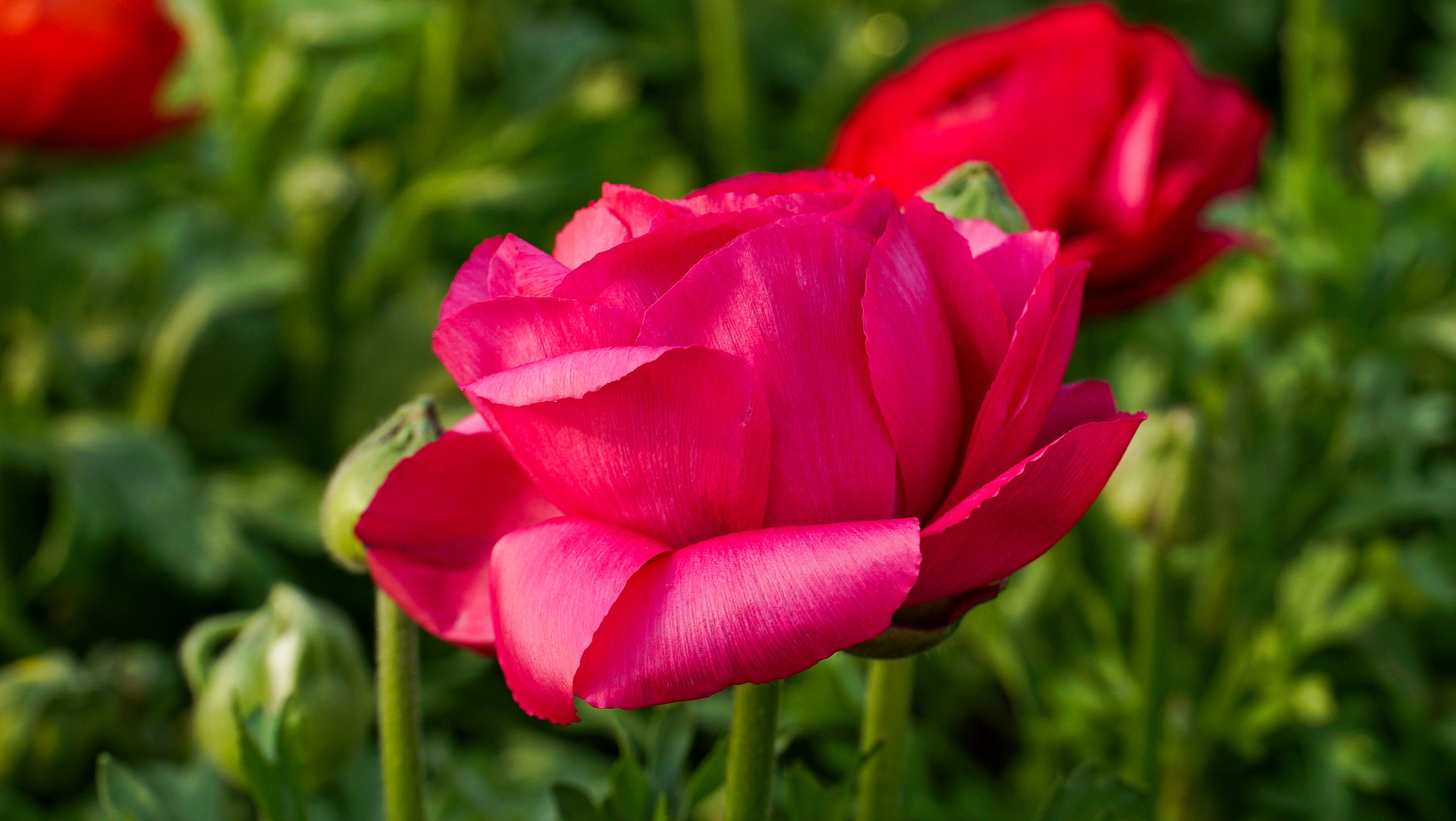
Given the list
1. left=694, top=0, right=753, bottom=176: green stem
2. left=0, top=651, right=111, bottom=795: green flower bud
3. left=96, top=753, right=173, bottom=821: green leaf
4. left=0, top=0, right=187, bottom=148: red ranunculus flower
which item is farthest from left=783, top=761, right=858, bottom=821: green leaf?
left=694, top=0, right=753, bottom=176: green stem

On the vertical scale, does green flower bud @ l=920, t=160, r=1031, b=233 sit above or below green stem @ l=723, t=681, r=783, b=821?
above

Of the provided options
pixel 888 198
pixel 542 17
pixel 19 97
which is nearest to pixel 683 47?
pixel 542 17

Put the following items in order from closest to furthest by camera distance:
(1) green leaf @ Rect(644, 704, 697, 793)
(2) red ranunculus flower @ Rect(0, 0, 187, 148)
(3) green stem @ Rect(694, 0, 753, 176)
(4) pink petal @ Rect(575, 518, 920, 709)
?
1. (4) pink petal @ Rect(575, 518, 920, 709)
2. (1) green leaf @ Rect(644, 704, 697, 793)
3. (2) red ranunculus flower @ Rect(0, 0, 187, 148)
4. (3) green stem @ Rect(694, 0, 753, 176)

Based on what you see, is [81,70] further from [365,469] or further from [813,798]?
[813,798]

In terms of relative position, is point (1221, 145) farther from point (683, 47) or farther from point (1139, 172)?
point (683, 47)

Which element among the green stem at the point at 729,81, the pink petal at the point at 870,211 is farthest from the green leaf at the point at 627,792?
the green stem at the point at 729,81

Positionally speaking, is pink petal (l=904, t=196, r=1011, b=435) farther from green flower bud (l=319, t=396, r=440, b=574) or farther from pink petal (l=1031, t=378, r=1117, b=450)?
green flower bud (l=319, t=396, r=440, b=574)
